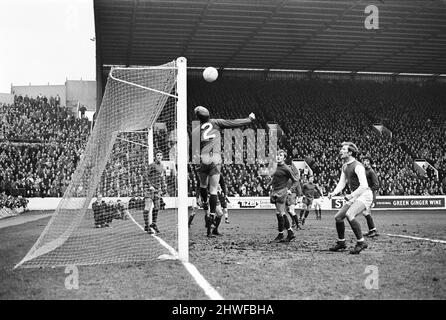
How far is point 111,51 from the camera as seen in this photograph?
A: 33.7 m

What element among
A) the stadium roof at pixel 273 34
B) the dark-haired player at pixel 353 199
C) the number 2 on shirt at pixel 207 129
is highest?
the stadium roof at pixel 273 34

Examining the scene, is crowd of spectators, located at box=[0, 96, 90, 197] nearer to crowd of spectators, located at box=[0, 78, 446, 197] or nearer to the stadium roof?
crowd of spectators, located at box=[0, 78, 446, 197]

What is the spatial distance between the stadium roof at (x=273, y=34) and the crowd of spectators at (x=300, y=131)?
7.79ft

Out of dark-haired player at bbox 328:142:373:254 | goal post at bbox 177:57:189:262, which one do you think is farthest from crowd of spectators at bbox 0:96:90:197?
goal post at bbox 177:57:189:262

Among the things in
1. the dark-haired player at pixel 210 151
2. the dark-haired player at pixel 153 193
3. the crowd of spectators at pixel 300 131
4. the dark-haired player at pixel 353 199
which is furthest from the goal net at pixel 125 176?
the crowd of spectators at pixel 300 131

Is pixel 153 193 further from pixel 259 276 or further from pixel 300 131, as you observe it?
pixel 300 131

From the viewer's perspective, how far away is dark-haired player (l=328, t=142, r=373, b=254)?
860cm

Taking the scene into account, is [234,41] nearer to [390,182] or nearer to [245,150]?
[245,150]

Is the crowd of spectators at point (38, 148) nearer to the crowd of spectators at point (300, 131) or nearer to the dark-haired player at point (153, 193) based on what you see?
the crowd of spectators at point (300, 131)

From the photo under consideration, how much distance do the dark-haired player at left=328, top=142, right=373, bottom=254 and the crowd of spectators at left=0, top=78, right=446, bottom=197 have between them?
8184mm

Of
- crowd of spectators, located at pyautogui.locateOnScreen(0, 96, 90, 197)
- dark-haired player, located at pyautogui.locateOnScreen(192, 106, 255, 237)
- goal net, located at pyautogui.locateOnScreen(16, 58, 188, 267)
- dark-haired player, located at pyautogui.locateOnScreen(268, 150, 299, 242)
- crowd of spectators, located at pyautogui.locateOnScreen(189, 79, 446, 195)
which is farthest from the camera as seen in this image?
crowd of spectators, located at pyautogui.locateOnScreen(189, 79, 446, 195)

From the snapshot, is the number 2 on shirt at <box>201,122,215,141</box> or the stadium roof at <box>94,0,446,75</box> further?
the stadium roof at <box>94,0,446,75</box>

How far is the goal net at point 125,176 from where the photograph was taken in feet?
24.7
